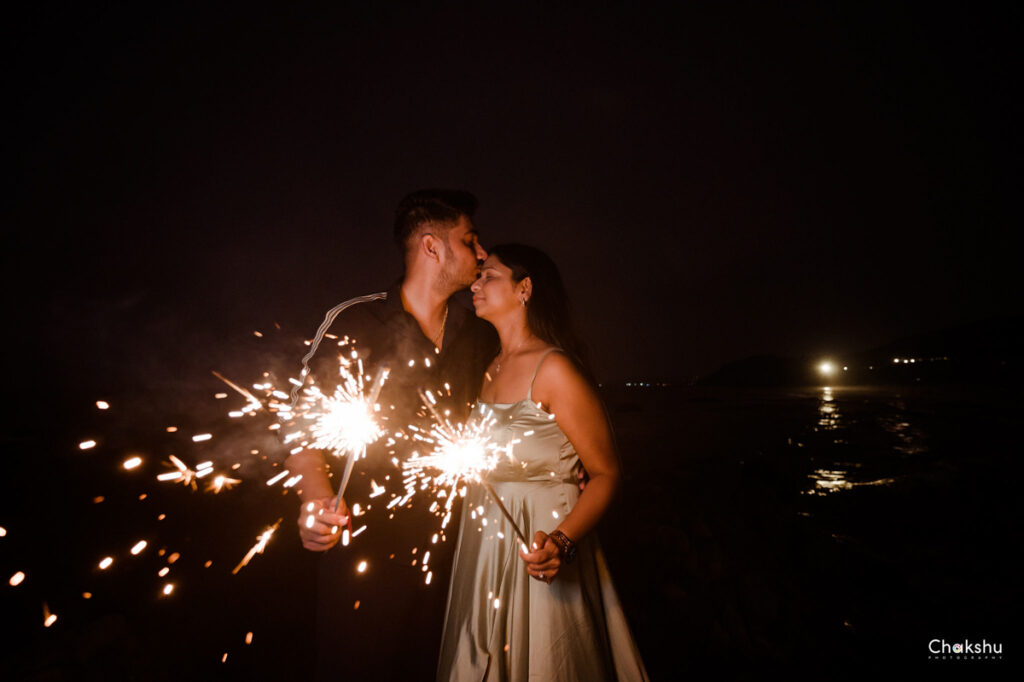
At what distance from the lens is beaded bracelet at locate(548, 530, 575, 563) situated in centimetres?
255

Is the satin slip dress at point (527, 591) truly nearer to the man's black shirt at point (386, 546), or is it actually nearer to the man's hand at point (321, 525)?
the man's black shirt at point (386, 546)

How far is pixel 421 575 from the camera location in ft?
10.0

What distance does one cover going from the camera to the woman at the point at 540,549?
8.56ft

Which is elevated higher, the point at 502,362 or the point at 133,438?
the point at 502,362

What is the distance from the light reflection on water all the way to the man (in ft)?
43.0

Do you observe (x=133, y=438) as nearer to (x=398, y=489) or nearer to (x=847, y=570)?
(x=398, y=489)

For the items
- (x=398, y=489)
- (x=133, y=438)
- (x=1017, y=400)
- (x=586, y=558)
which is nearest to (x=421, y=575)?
(x=398, y=489)

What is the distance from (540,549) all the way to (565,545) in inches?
8.0

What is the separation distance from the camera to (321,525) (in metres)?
2.36

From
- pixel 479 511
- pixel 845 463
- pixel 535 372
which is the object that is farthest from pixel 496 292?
pixel 845 463

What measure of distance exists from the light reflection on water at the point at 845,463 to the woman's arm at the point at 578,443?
12.8 meters

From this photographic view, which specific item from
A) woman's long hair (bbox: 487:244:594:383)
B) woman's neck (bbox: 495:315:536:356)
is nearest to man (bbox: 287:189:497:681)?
woman's neck (bbox: 495:315:536:356)

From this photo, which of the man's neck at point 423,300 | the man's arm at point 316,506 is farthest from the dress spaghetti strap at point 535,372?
the man's arm at point 316,506

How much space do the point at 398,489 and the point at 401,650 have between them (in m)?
1.07
